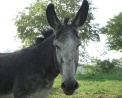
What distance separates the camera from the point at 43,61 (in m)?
5.24

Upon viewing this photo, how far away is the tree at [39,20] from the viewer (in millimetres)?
32000

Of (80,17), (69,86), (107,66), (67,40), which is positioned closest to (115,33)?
(107,66)


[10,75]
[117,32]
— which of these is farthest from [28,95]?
[117,32]

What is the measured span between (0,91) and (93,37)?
3046 centimetres

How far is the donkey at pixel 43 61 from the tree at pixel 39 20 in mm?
25982

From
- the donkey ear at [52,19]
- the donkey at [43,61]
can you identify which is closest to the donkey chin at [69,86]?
the donkey at [43,61]

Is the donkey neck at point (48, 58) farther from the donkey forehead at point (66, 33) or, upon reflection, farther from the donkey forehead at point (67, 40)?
the donkey forehead at point (67, 40)

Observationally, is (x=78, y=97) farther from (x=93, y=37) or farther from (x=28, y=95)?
(x=93, y=37)

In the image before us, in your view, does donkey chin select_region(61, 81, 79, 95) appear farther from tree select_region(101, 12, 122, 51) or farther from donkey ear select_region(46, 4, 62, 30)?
tree select_region(101, 12, 122, 51)

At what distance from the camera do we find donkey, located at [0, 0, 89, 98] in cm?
448

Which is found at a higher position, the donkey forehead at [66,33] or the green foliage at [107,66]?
the donkey forehead at [66,33]

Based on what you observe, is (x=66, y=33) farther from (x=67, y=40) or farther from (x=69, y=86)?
(x=69, y=86)

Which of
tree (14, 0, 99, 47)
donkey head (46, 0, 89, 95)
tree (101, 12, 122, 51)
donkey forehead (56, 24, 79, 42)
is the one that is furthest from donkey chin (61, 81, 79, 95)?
tree (101, 12, 122, 51)

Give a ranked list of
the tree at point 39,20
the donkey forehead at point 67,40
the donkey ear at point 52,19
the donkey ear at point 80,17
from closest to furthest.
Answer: the donkey forehead at point 67,40 < the donkey ear at point 52,19 < the donkey ear at point 80,17 < the tree at point 39,20
